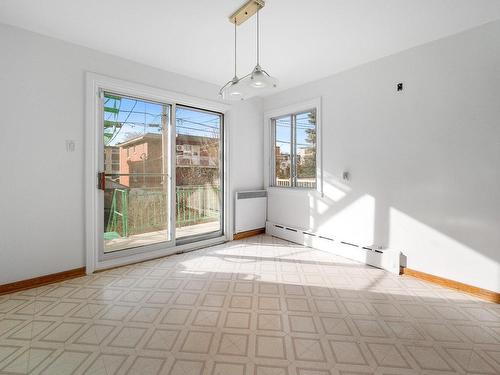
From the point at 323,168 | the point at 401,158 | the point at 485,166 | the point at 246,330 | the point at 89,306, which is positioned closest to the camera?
the point at 246,330

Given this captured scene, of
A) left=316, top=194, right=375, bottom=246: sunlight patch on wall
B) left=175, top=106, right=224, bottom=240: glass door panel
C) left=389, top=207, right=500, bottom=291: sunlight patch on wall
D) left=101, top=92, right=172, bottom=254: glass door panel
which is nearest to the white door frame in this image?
left=101, top=92, right=172, bottom=254: glass door panel

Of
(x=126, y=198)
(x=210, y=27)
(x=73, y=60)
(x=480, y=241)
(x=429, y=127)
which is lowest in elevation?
(x=480, y=241)

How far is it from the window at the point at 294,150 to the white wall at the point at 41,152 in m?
2.71

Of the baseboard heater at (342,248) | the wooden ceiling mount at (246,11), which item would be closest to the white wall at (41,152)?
the wooden ceiling mount at (246,11)

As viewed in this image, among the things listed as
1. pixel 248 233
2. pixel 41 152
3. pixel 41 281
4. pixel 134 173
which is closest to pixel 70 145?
pixel 41 152

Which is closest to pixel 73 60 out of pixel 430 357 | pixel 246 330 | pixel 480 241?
pixel 246 330

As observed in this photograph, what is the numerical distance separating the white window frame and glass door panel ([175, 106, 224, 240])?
3.00 ft

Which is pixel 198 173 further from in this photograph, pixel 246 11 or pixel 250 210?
pixel 246 11

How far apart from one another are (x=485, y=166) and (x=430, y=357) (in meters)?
1.82

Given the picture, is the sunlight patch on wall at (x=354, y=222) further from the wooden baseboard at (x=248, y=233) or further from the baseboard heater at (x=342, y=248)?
the wooden baseboard at (x=248, y=233)

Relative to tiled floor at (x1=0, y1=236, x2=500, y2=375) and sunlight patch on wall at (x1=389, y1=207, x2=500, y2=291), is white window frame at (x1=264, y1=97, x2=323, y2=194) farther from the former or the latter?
tiled floor at (x1=0, y1=236, x2=500, y2=375)

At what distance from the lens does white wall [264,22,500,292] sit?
231 cm

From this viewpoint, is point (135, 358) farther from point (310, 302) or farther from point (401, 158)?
point (401, 158)

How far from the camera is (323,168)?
12.1ft
